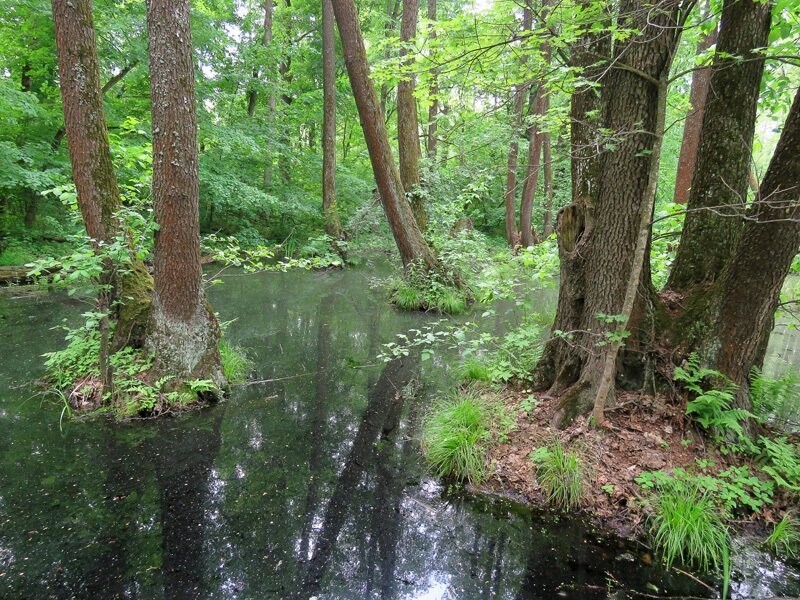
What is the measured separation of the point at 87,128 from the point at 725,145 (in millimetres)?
5837

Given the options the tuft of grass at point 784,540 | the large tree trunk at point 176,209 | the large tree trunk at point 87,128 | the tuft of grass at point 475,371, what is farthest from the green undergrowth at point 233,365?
the tuft of grass at point 784,540

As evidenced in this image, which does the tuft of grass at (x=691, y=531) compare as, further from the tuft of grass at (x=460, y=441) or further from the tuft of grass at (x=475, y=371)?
the tuft of grass at (x=475, y=371)

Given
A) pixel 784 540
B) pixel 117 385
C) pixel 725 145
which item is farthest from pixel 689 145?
pixel 117 385

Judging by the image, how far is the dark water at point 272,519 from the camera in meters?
2.53

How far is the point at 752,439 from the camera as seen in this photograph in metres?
3.31

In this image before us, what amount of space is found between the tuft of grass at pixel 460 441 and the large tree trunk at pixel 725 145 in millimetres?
2077

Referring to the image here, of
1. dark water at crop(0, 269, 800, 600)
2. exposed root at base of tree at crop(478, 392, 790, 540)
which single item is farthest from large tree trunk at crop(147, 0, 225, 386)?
exposed root at base of tree at crop(478, 392, 790, 540)

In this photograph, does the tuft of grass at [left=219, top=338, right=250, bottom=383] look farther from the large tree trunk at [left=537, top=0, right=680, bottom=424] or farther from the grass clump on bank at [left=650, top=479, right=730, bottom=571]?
the grass clump on bank at [left=650, top=479, right=730, bottom=571]

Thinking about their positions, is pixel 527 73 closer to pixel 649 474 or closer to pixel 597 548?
pixel 649 474

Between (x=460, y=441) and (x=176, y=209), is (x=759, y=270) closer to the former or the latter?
(x=460, y=441)

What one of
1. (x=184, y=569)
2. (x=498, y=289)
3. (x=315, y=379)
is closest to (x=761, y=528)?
(x=498, y=289)

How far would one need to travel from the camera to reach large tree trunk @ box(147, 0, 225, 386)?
13.6 feet

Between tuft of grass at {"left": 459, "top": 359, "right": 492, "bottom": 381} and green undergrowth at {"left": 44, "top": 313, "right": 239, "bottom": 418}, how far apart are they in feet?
9.05

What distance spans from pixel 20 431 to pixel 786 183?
645 cm
